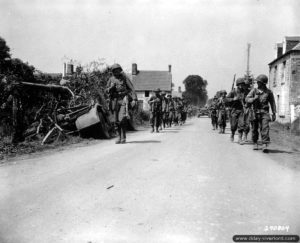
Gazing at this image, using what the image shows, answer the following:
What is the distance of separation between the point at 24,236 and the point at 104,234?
71 cm

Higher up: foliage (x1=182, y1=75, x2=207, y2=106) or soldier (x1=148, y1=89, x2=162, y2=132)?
foliage (x1=182, y1=75, x2=207, y2=106)

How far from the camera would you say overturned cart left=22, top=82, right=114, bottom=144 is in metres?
11.5

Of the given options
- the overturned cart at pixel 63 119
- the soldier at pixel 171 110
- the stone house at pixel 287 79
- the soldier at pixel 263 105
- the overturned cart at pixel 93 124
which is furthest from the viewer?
the stone house at pixel 287 79

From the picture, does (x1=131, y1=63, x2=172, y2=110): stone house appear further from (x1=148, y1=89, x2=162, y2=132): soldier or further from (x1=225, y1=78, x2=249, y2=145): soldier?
(x1=225, y1=78, x2=249, y2=145): soldier

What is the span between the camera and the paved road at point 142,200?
3271mm

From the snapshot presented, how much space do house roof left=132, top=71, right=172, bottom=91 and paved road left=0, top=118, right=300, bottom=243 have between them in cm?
6136

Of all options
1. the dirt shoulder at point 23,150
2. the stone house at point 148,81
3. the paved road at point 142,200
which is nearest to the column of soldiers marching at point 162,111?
the dirt shoulder at point 23,150

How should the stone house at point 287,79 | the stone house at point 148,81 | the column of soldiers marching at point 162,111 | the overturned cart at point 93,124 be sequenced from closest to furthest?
the overturned cart at point 93,124
the column of soldiers marching at point 162,111
the stone house at point 287,79
the stone house at point 148,81

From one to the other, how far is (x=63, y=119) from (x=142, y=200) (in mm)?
8349

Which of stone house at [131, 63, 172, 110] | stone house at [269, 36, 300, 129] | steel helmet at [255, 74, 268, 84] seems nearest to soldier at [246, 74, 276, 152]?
steel helmet at [255, 74, 268, 84]

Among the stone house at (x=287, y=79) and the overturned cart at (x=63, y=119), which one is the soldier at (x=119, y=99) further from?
the stone house at (x=287, y=79)

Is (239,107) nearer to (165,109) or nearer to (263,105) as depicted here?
(263,105)

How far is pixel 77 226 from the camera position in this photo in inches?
133

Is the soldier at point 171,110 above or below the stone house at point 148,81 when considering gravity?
below
